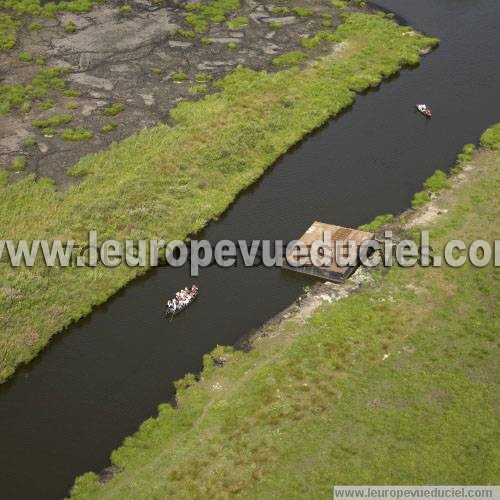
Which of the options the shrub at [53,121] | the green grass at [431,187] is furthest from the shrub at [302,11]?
the green grass at [431,187]

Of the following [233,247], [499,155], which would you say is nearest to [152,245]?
[233,247]

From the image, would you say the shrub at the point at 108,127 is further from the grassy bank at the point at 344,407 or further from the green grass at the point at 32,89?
the grassy bank at the point at 344,407

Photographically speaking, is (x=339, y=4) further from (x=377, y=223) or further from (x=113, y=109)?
→ (x=377, y=223)

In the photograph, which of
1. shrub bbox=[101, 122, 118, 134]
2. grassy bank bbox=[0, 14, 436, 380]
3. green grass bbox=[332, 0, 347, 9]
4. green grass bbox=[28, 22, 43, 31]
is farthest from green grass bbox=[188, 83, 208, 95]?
green grass bbox=[332, 0, 347, 9]

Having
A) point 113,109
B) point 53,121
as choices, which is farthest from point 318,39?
point 53,121

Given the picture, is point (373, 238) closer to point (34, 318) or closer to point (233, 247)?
point (233, 247)
